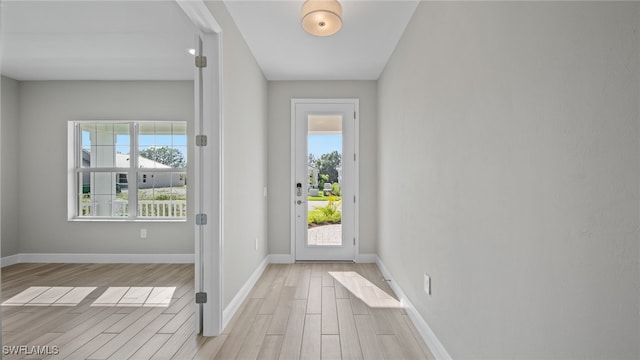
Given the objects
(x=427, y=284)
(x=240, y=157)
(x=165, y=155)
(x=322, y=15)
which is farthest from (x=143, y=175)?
(x=427, y=284)

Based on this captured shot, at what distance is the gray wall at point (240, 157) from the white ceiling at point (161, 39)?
0.25 m

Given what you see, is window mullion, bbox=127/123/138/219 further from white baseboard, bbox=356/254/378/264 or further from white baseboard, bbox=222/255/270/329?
white baseboard, bbox=356/254/378/264

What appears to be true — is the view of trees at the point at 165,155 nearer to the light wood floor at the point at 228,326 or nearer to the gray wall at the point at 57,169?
the gray wall at the point at 57,169

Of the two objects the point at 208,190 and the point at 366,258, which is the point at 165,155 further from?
the point at 366,258

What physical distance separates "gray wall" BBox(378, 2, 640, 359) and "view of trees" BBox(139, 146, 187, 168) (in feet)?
12.8

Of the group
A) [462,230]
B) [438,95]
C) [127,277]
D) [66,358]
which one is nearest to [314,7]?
[438,95]

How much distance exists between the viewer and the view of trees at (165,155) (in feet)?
15.3

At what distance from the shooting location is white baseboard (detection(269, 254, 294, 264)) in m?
4.34

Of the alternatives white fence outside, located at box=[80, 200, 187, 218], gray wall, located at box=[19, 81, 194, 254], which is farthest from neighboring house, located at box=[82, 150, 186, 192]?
gray wall, located at box=[19, 81, 194, 254]

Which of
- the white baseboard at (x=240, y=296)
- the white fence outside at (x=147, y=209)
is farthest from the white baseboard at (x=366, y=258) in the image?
the white fence outside at (x=147, y=209)

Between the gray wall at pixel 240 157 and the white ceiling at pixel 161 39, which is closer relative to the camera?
the gray wall at pixel 240 157

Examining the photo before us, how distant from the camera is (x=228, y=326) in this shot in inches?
95.7

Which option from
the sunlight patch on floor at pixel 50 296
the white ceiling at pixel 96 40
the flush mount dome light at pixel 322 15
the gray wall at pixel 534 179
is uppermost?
the white ceiling at pixel 96 40

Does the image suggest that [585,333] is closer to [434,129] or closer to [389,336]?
[434,129]
